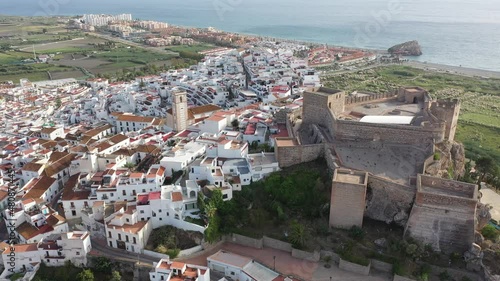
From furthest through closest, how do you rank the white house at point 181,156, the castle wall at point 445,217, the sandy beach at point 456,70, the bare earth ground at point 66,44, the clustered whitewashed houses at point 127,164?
the bare earth ground at point 66,44
the sandy beach at point 456,70
the white house at point 181,156
the clustered whitewashed houses at point 127,164
the castle wall at point 445,217

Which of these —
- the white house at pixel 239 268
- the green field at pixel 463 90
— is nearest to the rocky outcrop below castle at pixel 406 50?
the green field at pixel 463 90

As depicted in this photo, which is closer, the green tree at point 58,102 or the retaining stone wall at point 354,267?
the retaining stone wall at point 354,267

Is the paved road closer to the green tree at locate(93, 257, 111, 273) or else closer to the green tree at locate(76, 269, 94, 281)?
the green tree at locate(93, 257, 111, 273)

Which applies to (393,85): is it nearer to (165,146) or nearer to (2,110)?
(165,146)

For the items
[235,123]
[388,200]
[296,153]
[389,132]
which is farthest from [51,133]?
[388,200]

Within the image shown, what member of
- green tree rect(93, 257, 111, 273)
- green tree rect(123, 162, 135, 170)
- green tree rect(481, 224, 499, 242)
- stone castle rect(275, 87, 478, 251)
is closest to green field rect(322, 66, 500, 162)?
stone castle rect(275, 87, 478, 251)

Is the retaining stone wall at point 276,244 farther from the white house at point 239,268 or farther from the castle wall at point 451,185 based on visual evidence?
the castle wall at point 451,185

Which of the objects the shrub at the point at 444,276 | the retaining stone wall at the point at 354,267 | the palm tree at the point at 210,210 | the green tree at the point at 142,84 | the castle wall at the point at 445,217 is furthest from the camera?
the green tree at the point at 142,84
